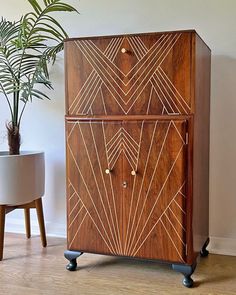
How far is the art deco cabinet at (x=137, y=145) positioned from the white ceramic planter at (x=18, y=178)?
0.37 m

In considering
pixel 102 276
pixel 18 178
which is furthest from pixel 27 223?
pixel 102 276

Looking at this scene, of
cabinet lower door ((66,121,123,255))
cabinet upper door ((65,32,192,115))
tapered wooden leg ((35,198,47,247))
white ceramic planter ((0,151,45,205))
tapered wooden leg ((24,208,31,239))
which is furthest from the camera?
tapered wooden leg ((24,208,31,239))

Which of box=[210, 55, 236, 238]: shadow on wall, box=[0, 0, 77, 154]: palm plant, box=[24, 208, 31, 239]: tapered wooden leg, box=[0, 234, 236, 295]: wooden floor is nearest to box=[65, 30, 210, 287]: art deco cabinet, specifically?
box=[0, 234, 236, 295]: wooden floor

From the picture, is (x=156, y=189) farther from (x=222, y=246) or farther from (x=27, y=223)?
(x=27, y=223)

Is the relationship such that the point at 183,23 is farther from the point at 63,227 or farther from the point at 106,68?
the point at 63,227

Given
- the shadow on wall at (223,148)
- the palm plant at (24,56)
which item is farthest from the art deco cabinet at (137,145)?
the palm plant at (24,56)

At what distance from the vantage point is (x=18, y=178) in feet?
7.55

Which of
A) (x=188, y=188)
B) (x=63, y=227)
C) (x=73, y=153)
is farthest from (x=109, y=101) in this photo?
(x=63, y=227)

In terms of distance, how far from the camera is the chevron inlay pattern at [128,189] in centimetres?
190

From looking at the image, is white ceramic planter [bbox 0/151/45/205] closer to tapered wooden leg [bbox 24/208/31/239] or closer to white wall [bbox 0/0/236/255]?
tapered wooden leg [bbox 24/208/31/239]

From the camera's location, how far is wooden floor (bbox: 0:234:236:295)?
188 centimetres

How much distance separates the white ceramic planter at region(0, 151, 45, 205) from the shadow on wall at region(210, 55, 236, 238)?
41.8 inches

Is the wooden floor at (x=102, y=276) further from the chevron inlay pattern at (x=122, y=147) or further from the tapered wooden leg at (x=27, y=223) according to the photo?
the chevron inlay pattern at (x=122, y=147)

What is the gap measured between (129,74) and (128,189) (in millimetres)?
559
